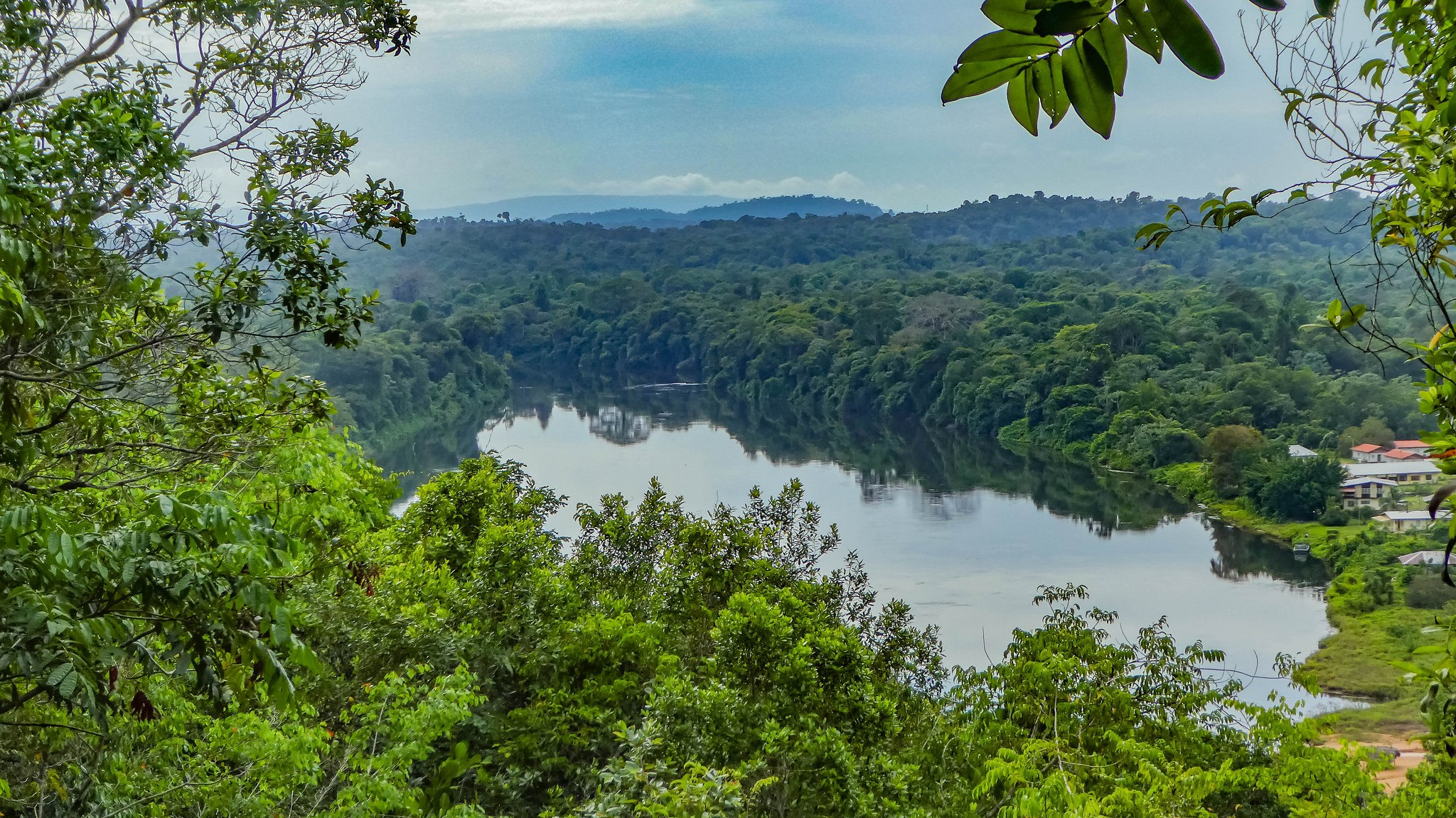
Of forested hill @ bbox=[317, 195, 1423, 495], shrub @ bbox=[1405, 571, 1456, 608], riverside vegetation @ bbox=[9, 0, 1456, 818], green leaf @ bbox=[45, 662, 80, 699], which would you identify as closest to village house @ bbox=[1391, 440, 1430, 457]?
forested hill @ bbox=[317, 195, 1423, 495]

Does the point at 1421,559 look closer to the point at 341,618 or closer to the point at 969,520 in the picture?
the point at 969,520

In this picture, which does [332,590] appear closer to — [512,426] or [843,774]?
[843,774]

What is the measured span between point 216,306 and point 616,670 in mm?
2731

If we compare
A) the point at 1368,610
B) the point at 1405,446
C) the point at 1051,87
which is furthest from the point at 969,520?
the point at 1051,87

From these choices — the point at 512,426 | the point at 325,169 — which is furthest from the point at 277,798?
the point at 512,426

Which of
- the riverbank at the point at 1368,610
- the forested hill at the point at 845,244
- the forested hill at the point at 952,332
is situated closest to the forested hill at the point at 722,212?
the forested hill at the point at 845,244

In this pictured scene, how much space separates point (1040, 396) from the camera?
25.3m

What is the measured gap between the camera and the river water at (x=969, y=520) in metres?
12.8

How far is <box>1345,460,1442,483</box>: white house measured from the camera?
17.7 meters

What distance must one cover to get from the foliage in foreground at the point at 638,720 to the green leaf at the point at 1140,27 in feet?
7.62

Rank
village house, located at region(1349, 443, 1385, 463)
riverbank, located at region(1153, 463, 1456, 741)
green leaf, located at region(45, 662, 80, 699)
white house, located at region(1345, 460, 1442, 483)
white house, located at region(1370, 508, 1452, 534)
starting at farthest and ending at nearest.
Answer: village house, located at region(1349, 443, 1385, 463) → white house, located at region(1345, 460, 1442, 483) → white house, located at region(1370, 508, 1452, 534) → riverbank, located at region(1153, 463, 1456, 741) → green leaf, located at region(45, 662, 80, 699)

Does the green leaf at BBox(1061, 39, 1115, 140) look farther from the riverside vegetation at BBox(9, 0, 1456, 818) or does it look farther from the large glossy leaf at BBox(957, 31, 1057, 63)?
the riverside vegetation at BBox(9, 0, 1456, 818)

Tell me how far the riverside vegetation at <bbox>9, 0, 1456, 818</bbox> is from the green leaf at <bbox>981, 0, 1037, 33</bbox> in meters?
1.15

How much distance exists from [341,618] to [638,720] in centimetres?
131
